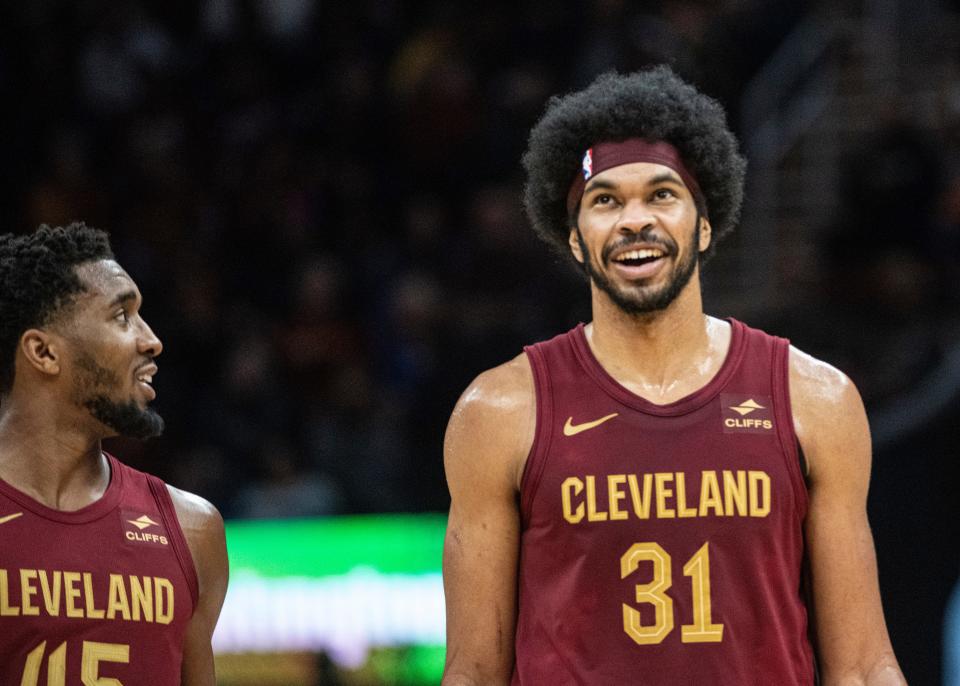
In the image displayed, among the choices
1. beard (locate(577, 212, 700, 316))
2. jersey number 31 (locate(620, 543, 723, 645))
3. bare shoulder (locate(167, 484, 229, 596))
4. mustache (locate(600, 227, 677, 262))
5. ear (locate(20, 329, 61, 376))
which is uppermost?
mustache (locate(600, 227, 677, 262))

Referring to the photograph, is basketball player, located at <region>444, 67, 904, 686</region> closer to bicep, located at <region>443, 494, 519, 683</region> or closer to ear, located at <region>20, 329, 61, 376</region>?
bicep, located at <region>443, 494, 519, 683</region>

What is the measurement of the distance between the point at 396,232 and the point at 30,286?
5981 mm

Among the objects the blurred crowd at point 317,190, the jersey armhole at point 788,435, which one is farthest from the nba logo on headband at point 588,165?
the blurred crowd at point 317,190

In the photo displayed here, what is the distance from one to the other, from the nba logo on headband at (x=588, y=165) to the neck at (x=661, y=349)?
Answer: 0.97ft

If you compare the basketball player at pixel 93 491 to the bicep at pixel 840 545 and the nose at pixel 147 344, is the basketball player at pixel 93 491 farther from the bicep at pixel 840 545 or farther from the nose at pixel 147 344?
the bicep at pixel 840 545

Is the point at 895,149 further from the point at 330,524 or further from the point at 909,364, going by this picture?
the point at 330,524

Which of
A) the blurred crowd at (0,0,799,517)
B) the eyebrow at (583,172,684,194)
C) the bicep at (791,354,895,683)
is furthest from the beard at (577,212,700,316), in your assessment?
the blurred crowd at (0,0,799,517)

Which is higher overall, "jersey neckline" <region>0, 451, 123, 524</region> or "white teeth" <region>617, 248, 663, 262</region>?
"white teeth" <region>617, 248, 663, 262</region>

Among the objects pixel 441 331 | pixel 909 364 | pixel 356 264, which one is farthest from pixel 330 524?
pixel 909 364

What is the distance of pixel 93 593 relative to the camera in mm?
4336

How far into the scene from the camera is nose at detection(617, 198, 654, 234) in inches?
174

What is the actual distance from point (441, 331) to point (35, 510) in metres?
5.22

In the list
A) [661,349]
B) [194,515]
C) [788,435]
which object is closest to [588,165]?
[661,349]

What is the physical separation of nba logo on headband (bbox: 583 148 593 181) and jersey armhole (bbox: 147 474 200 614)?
54.9 inches
